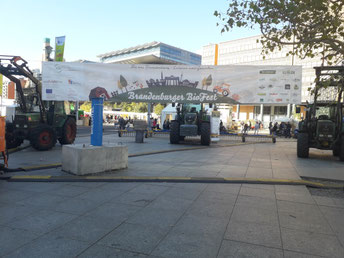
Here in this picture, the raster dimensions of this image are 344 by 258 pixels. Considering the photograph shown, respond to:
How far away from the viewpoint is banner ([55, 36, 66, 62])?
67.7ft

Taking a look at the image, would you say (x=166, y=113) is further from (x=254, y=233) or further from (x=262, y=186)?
(x=254, y=233)

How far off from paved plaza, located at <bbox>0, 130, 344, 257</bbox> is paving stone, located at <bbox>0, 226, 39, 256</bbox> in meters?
0.01

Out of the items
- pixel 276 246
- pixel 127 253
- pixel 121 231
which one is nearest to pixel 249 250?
pixel 276 246

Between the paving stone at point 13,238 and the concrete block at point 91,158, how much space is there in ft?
10.1

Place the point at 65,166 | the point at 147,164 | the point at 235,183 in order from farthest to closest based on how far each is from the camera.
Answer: the point at 147,164 → the point at 65,166 → the point at 235,183

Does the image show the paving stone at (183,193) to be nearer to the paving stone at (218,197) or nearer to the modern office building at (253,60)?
the paving stone at (218,197)

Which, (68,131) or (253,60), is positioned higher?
(253,60)

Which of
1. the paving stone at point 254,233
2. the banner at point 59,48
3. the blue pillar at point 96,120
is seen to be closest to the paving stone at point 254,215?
the paving stone at point 254,233

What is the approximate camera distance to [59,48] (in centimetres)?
2078

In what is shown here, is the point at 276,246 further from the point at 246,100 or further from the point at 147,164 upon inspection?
the point at 246,100

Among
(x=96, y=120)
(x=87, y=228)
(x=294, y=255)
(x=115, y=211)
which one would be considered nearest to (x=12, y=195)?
(x=115, y=211)

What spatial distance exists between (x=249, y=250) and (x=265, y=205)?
6.33 ft

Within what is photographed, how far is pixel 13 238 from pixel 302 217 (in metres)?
4.17

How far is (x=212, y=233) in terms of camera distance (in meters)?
3.67
